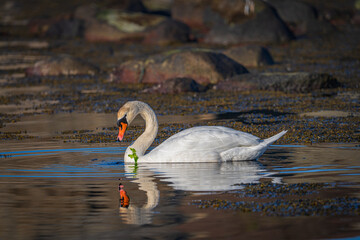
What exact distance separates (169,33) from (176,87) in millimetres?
16597

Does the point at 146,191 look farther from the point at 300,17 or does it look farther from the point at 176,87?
the point at 300,17

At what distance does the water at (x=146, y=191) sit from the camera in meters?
6.90

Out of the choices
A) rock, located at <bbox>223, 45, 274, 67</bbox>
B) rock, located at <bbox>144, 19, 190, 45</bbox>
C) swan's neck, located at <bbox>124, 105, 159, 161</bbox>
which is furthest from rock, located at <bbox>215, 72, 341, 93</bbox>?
rock, located at <bbox>144, 19, 190, 45</bbox>

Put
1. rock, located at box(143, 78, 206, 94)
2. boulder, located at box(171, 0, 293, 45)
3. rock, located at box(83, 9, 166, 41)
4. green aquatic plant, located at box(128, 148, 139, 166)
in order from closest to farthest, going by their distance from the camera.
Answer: green aquatic plant, located at box(128, 148, 139, 166) → rock, located at box(143, 78, 206, 94) → boulder, located at box(171, 0, 293, 45) → rock, located at box(83, 9, 166, 41)

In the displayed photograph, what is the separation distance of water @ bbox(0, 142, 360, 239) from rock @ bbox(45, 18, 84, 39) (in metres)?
28.3

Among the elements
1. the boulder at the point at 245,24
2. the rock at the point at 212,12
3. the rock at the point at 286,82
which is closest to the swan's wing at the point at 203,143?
the rock at the point at 286,82

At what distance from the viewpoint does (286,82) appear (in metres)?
19.7

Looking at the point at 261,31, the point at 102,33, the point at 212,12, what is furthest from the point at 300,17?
the point at 102,33

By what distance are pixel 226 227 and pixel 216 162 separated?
3.94 meters

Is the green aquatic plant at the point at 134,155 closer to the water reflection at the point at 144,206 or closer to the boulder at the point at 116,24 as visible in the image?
the water reflection at the point at 144,206

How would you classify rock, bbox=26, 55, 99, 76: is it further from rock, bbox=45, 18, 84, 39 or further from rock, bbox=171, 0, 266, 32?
rock, bbox=45, 18, 84, 39

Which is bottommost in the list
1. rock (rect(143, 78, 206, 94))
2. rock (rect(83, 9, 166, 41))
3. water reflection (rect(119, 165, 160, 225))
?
water reflection (rect(119, 165, 160, 225))

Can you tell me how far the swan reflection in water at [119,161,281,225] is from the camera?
790 cm

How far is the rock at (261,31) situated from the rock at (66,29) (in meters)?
9.23
